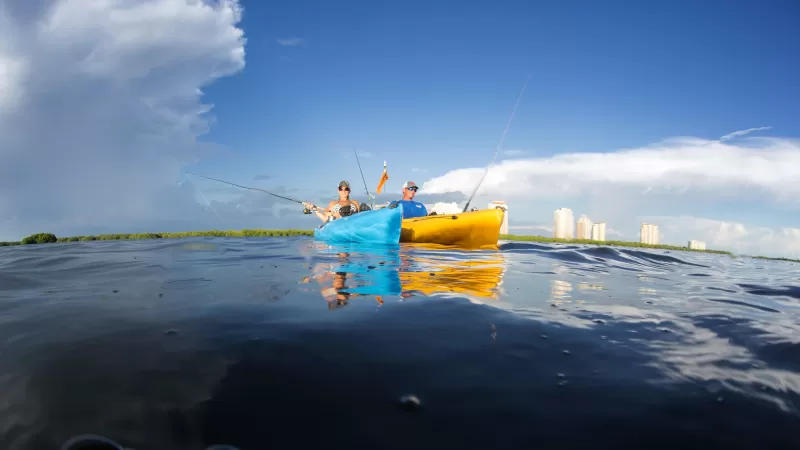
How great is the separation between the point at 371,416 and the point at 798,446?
7.33 ft

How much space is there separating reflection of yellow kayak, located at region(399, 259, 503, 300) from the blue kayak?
242 inches

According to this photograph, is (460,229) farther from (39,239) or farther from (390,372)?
(39,239)

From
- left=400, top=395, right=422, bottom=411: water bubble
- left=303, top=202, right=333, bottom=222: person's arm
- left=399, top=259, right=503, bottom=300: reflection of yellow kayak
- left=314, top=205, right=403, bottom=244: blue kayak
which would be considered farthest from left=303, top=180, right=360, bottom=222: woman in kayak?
left=400, top=395, right=422, bottom=411: water bubble

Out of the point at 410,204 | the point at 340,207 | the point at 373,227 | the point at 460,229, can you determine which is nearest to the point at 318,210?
the point at 340,207

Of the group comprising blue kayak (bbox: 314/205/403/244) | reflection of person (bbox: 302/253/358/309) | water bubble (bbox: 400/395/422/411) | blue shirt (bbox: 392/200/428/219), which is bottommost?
water bubble (bbox: 400/395/422/411)

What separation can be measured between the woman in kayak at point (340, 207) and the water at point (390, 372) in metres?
13.1

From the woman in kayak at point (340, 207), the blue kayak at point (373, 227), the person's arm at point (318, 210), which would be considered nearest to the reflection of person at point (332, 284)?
the blue kayak at point (373, 227)

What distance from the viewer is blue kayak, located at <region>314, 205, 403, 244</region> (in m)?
14.1

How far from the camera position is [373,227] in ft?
47.3

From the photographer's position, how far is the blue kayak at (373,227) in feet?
46.4

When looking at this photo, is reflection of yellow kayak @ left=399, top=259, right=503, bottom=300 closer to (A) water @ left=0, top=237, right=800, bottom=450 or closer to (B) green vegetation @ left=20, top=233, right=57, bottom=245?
(A) water @ left=0, top=237, right=800, bottom=450

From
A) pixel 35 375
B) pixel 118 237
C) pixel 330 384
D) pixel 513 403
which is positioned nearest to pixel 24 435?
pixel 35 375

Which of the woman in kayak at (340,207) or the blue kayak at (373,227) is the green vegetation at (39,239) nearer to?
the woman in kayak at (340,207)

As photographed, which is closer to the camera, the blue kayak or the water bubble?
the water bubble
